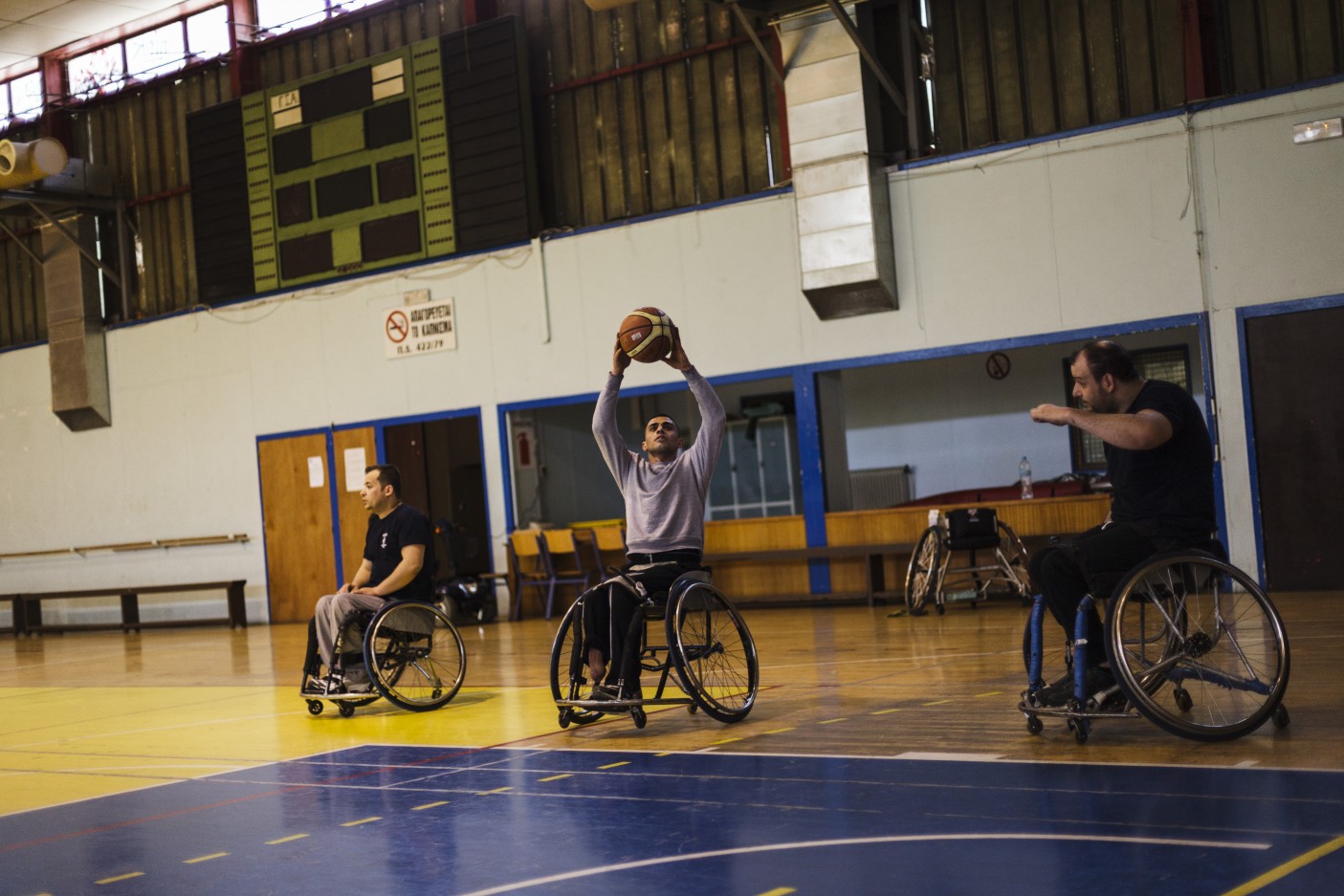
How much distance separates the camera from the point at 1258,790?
3729 mm

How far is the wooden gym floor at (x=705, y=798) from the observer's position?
3.29m

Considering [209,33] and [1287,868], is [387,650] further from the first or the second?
[209,33]

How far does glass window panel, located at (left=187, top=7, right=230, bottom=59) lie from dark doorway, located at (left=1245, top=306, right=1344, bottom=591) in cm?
1182

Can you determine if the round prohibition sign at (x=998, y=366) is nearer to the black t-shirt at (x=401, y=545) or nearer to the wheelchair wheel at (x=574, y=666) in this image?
the black t-shirt at (x=401, y=545)

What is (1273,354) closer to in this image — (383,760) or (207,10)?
(383,760)

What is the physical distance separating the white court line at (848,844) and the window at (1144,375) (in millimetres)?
9352

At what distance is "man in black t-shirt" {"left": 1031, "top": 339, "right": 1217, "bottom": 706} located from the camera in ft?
14.6

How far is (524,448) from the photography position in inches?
555

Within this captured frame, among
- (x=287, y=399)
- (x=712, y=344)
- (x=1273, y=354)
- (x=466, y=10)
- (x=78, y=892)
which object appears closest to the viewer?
(x=78, y=892)

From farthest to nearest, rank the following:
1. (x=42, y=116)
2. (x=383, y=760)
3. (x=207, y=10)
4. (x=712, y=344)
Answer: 1. (x=42, y=116)
2. (x=207, y=10)
3. (x=712, y=344)
4. (x=383, y=760)

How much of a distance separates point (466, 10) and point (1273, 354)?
8.38 m

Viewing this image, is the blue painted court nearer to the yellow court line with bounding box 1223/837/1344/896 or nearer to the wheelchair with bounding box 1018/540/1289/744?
the yellow court line with bounding box 1223/837/1344/896


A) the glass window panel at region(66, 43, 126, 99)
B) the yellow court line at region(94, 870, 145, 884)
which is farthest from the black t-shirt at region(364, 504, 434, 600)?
the glass window panel at region(66, 43, 126, 99)

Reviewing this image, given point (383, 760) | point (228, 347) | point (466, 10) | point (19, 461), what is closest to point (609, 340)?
point (466, 10)
